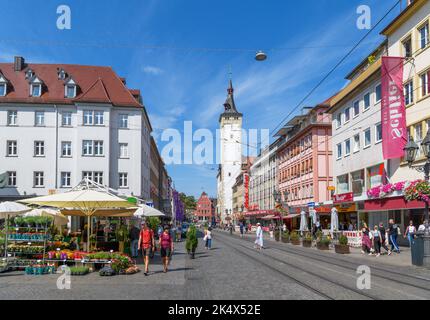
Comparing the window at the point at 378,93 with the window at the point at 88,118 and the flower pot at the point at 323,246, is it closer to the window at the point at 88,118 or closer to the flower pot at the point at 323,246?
the flower pot at the point at 323,246

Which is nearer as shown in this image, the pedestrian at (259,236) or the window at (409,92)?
the window at (409,92)

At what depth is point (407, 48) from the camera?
2984cm

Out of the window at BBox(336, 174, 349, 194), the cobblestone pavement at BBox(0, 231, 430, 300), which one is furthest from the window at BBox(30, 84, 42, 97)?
the cobblestone pavement at BBox(0, 231, 430, 300)

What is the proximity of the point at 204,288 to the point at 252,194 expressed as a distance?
277 ft

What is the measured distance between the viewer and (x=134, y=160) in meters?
46.5

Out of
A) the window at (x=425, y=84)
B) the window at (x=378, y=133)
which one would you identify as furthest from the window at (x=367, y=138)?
the window at (x=425, y=84)

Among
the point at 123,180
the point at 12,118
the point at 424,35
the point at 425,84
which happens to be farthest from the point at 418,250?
the point at 12,118

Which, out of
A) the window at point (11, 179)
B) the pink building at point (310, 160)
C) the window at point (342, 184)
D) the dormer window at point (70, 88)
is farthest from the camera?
the pink building at point (310, 160)

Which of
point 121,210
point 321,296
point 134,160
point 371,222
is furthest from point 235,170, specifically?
point 321,296

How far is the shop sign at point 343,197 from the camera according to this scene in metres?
38.0

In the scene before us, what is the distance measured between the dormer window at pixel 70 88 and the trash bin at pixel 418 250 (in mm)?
36998

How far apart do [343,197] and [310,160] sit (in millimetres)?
13846

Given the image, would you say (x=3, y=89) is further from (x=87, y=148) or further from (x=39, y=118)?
(x=87, y=148)
